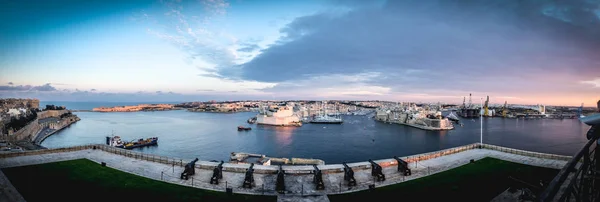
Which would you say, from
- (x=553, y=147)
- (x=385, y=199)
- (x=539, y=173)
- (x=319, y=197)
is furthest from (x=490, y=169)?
(x=553, y=147)

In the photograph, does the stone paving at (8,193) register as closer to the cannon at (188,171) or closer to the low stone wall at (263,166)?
the cannon at (188,171)

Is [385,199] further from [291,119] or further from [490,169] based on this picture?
[291,119]

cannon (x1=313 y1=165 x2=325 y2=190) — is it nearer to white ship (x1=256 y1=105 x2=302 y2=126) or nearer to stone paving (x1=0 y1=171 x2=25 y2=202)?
stone paving (x1=0 y1=171 x2=25 y2=202)

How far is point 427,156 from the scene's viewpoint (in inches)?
656

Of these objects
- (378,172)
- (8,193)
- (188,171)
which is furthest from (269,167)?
(8,193)

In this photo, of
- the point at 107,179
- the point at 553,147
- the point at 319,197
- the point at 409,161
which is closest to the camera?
the point at 319,197

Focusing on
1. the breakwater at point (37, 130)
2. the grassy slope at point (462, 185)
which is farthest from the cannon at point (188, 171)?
the breakwater at point (37, 130)

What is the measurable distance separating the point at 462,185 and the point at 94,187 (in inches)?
607

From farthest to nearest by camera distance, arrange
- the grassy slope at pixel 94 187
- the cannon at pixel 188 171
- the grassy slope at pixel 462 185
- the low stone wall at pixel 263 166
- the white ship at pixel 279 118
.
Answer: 1. the white ship at pixel 279 118
2. the low stone wall at pixel 263 166
3. the cannon at pixel 188 171
4. the grassy slope at pixel 462 185
5. the grassy slope at pixel 94 187

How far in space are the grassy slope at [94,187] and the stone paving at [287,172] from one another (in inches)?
27.4

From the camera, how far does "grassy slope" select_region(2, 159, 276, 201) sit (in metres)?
10.1

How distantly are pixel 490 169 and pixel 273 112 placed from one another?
222ft

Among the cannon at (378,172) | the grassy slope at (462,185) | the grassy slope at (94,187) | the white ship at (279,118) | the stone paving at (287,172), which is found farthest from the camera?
the white ship at (279,118)

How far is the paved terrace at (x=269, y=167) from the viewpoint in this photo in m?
11.9
